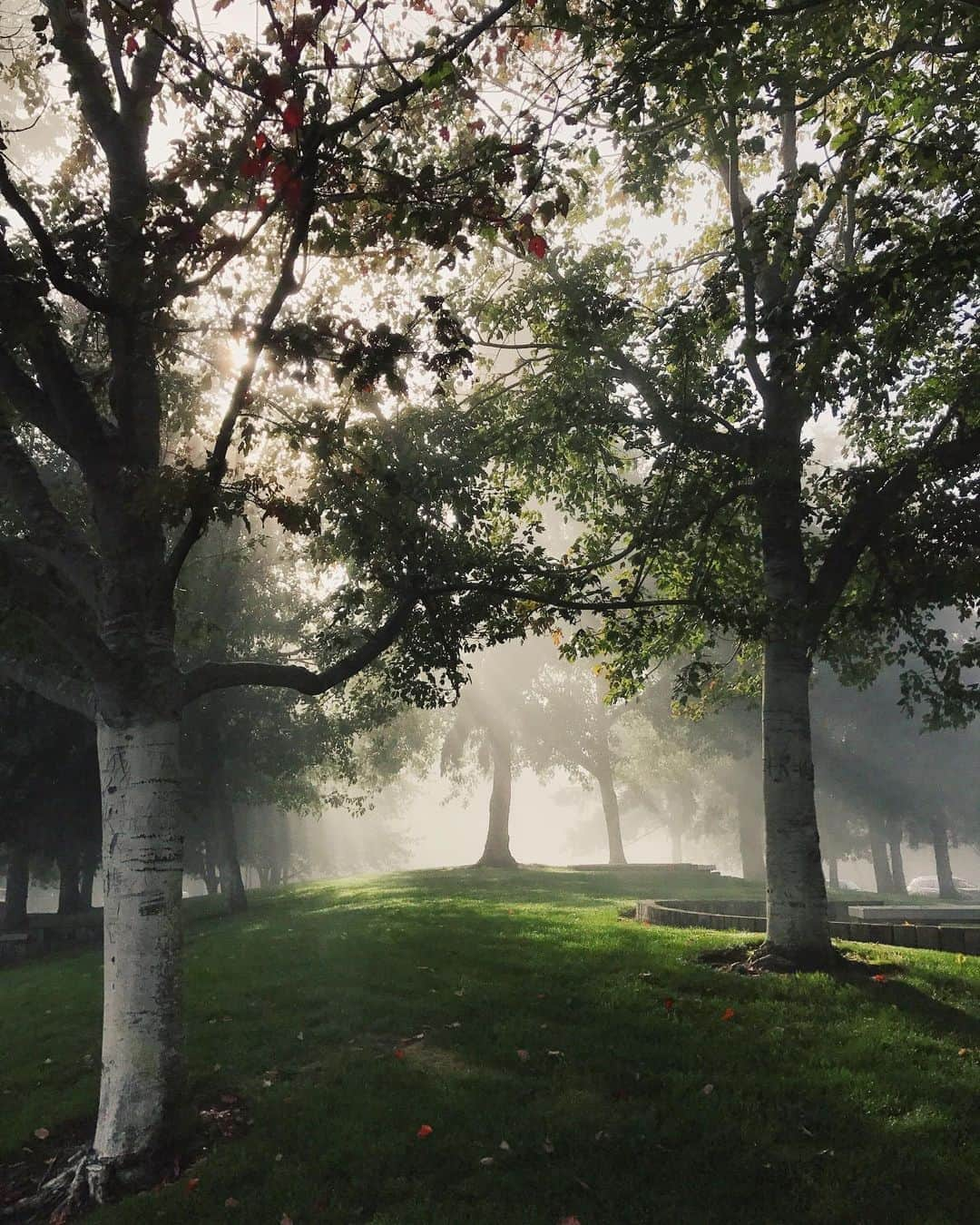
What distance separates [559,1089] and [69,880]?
25.2 m

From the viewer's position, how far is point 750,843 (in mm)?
43469

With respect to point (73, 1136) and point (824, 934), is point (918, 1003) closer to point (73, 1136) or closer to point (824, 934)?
point (824, 934)

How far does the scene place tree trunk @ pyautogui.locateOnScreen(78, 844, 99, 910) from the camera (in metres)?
29.6

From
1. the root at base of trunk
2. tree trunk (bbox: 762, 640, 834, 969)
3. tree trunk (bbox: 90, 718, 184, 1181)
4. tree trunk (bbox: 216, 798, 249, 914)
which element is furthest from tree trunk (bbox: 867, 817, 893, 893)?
the root at base of trunk

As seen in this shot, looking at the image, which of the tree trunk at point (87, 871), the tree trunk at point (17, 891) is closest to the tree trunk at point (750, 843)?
the tree trunk at point (87, 871)

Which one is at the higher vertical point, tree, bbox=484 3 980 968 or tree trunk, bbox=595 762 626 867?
tree, bbox=484 3 980 968

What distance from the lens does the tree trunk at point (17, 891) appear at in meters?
26.6

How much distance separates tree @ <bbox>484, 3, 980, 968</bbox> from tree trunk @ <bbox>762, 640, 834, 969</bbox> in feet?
0.09

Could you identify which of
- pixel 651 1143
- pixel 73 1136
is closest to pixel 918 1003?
pixel 651 1143

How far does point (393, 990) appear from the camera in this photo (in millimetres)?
11172

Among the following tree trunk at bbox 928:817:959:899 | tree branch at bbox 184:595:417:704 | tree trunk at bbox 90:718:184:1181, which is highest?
tree branch at bbox 184:595:417:704

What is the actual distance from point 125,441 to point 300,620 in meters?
17.6

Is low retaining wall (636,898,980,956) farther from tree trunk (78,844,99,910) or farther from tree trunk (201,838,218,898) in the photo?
tree trunk (201,838,218,898)

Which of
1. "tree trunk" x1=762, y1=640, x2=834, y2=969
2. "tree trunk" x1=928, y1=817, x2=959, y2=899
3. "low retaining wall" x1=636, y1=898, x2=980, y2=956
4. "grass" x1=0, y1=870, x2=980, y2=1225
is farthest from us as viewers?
"tree trunk" x1=928, y1=817, x2=959, y2=899
